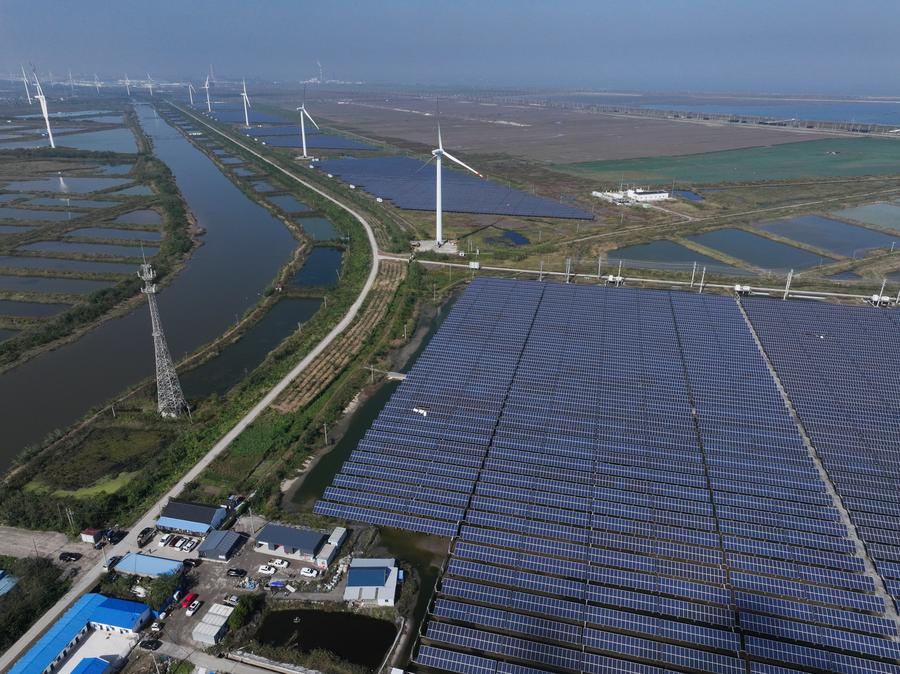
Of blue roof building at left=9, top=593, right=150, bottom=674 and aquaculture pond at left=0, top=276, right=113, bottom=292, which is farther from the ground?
aquaculture pond at left=0, top=276, right=113, bottom=292

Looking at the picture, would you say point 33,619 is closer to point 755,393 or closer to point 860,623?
point 860,623

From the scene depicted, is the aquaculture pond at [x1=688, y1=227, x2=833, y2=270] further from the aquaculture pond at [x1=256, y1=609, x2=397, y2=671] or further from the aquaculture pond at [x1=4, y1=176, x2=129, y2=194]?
the aquaculture pond at [x1=4, y1=176, x2=129, y2=194]

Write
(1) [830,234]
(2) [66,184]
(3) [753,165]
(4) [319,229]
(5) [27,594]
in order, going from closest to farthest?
(5) [27,594] < (1) [830,234] < (4) [319,229] < (2) [66,184] < (3) [753,165]

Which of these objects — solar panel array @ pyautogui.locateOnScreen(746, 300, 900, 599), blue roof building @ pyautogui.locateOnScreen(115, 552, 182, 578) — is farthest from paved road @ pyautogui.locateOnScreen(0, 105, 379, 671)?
solar panel array @ pyautogui.locateOnScreen(746, 300, 900, 599)

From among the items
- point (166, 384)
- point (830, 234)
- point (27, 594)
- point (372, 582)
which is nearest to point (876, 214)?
point (830, 234)

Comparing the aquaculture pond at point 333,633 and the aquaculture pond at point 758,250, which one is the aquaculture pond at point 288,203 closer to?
the aquaculture pond at point 758,250

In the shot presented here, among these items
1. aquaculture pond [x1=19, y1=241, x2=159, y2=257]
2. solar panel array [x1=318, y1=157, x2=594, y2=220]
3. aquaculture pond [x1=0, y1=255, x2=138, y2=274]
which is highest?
solar panel array [x1=318, y1=157, x2=594, y2=220]

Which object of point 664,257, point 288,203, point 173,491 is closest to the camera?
point 173,491

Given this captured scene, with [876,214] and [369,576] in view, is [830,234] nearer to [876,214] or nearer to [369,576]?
[876,214]
